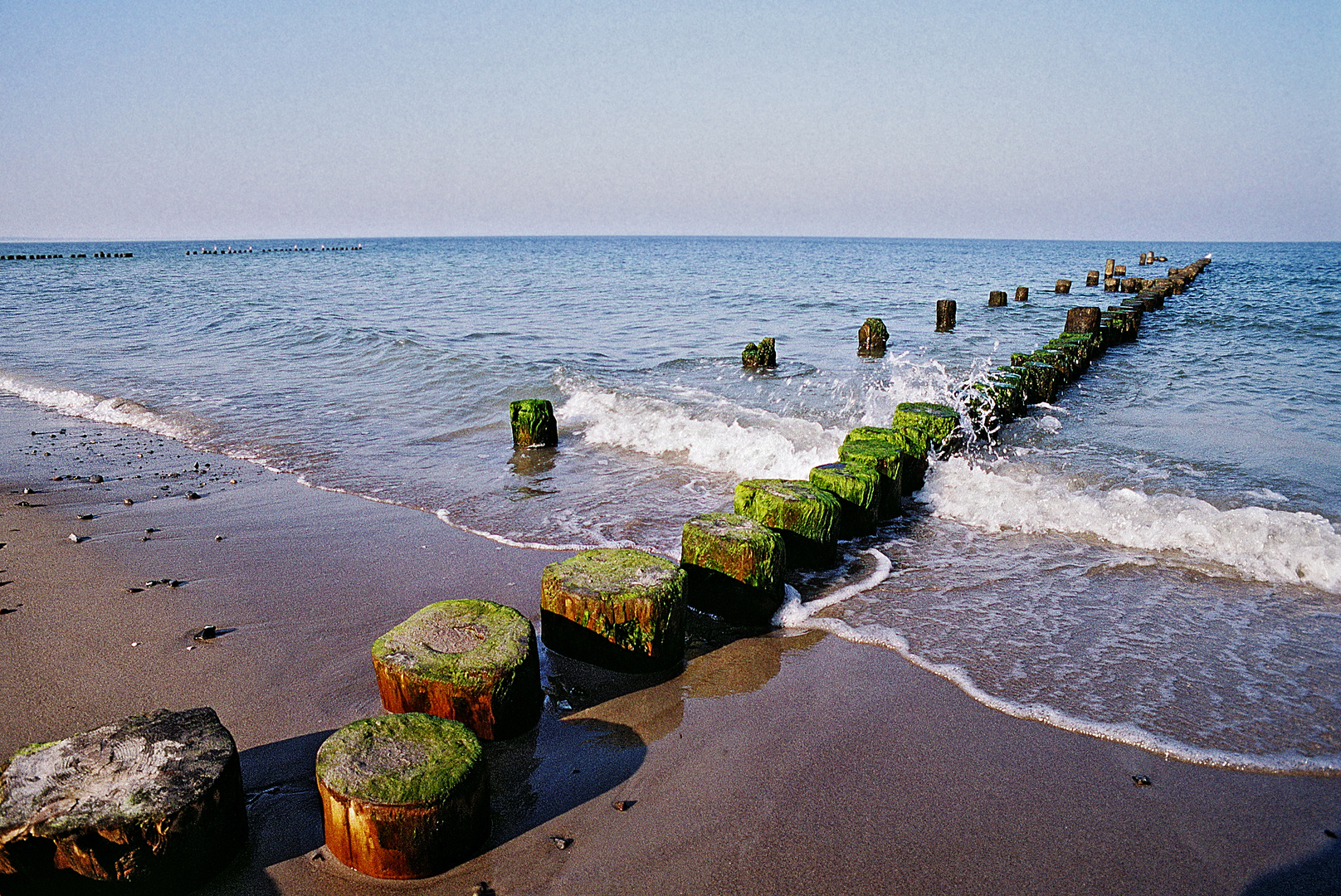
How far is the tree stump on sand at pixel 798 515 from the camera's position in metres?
5.15

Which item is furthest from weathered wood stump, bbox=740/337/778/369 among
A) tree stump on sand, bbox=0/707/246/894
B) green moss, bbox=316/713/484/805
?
tree stump on sand, bbox=0/707/246/894

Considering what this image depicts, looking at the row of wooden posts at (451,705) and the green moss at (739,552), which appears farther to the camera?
the green moss at (739,552)

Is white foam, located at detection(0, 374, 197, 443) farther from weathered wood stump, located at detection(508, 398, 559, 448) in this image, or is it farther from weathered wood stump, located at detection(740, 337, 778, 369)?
weathered wood stump, located at detection(740, 337, 778, 369)

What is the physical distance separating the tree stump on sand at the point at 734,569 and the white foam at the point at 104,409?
7421 millimetres

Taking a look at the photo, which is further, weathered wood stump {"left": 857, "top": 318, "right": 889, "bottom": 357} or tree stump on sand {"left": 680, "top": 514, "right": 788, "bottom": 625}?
weathered wood stump {"left": 857, "top": 318, "right": 889, "bottom": 357}

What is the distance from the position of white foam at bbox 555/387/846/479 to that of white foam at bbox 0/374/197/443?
4.81 metres

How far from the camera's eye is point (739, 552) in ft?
14.6

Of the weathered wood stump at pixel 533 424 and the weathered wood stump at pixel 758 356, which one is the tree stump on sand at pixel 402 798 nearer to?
the weathered wood stump at pixel 533 424

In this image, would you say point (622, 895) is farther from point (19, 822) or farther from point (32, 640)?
point (32, 640)

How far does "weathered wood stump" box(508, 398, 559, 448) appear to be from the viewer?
28.8ft

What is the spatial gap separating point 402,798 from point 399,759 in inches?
5.4

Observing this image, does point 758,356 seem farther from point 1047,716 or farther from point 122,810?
point 122,810

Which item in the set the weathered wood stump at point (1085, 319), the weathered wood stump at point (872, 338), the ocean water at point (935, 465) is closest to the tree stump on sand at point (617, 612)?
the ocean water at point (935, 465)

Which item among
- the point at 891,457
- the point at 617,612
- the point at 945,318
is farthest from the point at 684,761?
the point at 945,318
